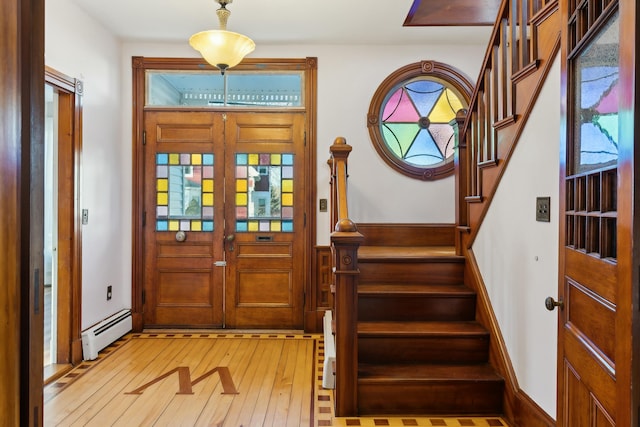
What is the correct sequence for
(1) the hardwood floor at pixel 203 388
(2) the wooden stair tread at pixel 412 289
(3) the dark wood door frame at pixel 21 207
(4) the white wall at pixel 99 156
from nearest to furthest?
(3) the dark wood door frame at pixel 21 207
(1) the hardwood floor at pixel 203 388
(2) the wooden stair tread at pixel 412 289
(4) the white wall at pixel 99 156

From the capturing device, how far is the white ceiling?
3414 mm

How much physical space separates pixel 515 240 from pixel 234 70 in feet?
10.2

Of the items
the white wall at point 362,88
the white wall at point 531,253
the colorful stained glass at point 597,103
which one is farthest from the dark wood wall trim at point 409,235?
the colorful stained glass at point 597,103

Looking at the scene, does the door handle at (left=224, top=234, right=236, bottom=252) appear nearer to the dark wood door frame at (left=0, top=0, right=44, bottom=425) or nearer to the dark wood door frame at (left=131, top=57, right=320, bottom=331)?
the dark wood door frame at (left=131, top=57, right=320, bottom=331)

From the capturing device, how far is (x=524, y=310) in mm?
2289

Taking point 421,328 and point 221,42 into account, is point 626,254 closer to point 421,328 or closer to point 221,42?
point 421,328

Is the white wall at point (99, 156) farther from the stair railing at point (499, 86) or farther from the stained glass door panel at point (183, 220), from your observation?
the stair railing at point (499, 86)

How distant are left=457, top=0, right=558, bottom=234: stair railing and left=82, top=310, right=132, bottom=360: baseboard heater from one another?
10.1 feet

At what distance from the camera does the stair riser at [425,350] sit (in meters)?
2.69

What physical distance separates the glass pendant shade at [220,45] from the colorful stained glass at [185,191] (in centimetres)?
131

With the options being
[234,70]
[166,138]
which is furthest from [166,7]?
[166,138]

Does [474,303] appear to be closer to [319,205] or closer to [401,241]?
[401,241]

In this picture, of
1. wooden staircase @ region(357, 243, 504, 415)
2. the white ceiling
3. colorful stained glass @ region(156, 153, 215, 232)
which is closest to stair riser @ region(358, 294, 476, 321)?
wooden staircase @ region(357, 243, 504, 415)

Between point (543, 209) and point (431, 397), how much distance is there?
49.8 inches
